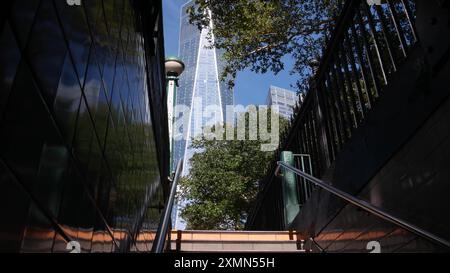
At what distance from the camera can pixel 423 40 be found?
10.9 feet

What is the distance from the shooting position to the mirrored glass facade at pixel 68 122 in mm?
1430

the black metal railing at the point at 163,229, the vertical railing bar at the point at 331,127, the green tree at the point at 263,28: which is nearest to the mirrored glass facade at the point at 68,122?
the black metal railing at the point at 163,229

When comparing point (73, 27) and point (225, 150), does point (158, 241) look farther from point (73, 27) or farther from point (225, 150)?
point (225, 150)

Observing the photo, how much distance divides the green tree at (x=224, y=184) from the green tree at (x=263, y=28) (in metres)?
6.53

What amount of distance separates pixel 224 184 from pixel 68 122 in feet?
57.9

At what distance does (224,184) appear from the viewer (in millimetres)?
19594

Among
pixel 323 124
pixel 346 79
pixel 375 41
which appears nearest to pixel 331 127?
pixel 323 124

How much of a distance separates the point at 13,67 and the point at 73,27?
81cm

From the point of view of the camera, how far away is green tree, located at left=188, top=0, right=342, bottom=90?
11.1m

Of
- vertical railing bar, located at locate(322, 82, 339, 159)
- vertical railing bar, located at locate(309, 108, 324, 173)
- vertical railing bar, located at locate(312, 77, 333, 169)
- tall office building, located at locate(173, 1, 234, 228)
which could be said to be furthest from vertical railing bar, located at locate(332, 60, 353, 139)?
tall office building, located at locate(173, 1, 234, 228)

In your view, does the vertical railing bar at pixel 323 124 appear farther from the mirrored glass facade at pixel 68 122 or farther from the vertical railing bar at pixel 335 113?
the mirrored glass facade at pixel 68 122

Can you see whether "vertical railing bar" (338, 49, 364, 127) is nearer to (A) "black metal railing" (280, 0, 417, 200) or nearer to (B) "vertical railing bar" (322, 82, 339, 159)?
(A) "black metal railing" (280, 0, 417, 200)

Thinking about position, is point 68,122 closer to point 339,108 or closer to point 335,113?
point 339,108
